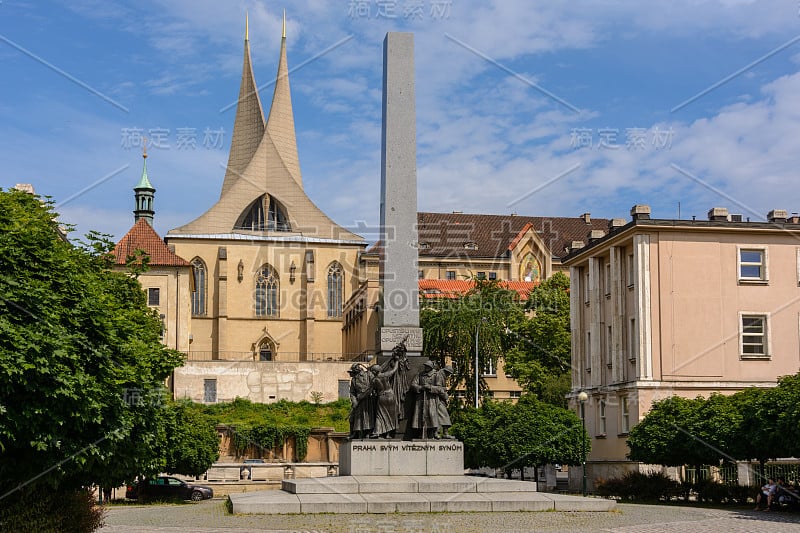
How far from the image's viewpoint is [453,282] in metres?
85.9

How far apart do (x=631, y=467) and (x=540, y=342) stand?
75.5 ft

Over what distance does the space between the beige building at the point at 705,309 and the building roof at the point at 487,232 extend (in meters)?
51.8

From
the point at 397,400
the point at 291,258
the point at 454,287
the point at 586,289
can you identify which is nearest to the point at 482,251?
the point at 454,287

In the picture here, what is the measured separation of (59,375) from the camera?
1645cm

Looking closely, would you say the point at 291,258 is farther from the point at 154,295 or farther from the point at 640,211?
the point at 640,211

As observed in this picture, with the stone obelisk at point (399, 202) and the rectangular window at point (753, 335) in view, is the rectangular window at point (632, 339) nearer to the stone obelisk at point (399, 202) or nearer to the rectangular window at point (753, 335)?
the rectangular window at point (753, 335)

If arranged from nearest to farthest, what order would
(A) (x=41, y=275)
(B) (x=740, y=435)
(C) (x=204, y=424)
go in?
(A) (x=41, y=275), (B) (x=740, y=435), (C) (x=204, y=424)

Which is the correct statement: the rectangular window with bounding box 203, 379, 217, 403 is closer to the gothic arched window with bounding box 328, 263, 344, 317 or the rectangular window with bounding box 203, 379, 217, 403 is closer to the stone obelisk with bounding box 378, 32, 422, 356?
the gothic arched window with bounding box 328, 263, 344, 317

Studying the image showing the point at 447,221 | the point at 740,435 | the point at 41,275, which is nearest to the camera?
the point at 41,275

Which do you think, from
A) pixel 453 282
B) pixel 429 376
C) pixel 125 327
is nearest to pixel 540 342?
pixel 453 282

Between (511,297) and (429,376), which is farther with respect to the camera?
(511,297)

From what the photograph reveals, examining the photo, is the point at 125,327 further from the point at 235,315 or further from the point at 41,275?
the point at 235,315

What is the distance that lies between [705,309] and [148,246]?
145 ft

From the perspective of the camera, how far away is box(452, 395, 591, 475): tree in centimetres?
4328
